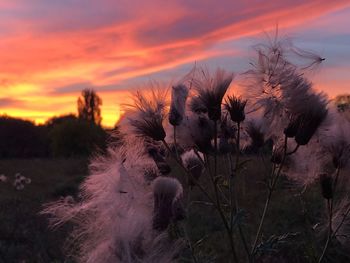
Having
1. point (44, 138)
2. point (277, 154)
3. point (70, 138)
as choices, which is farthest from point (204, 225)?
point (44, 138)

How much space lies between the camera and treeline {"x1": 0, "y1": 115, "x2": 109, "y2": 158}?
51125mm

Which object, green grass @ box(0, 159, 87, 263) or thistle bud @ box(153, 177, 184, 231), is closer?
thistle bud @ box(153, 177, 184, 231)

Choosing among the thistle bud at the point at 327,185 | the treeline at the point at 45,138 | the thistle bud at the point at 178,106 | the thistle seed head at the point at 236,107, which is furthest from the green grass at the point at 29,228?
the treeline at the point at 45,138

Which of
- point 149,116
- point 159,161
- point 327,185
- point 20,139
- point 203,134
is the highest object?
point 149,116

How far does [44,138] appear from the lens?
58.1 meters

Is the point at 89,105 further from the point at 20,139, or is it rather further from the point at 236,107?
the point at 236,107

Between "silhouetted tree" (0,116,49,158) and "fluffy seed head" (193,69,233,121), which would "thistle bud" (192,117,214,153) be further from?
"silhouetted tree" (0,116,49,158)

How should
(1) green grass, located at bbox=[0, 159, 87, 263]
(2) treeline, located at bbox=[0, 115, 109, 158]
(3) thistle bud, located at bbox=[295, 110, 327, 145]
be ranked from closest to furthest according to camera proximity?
(3) thistle bud, located at bbox=[295, 110, 327, 145] → (1) green grass, located at bbox=[0, 159, 87, 263] → (2) treeline, located at bbox=[0, 115, 109, 158]

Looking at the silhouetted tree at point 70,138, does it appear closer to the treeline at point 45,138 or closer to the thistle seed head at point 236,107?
the treeline at point 45,138

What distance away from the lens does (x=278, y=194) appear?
14.5 m

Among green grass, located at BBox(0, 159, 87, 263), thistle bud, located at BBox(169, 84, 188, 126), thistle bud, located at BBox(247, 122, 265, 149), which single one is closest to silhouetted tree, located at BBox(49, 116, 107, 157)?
green grass, located at BBox(0, 159, 87, 263)

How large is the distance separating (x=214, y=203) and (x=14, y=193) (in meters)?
19.2

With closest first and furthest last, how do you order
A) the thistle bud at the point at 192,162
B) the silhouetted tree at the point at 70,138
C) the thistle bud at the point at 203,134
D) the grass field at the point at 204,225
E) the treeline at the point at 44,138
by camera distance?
the thistle bud at the point at 203,134
the thistle bud at the point at 192,162
the grass field at the point at 204,225
the silhouetted tree at the point at 70,138
the treeline at the point at 44,138

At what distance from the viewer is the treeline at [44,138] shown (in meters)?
51.1
